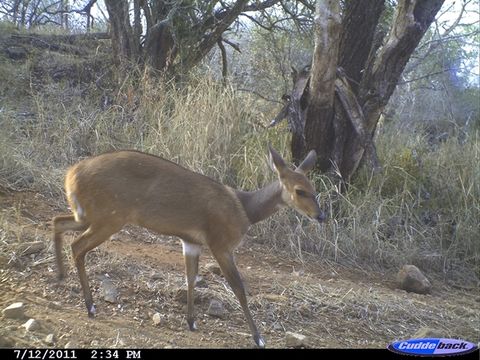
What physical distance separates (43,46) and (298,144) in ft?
21.0

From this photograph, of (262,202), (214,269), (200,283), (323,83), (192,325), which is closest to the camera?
(192,325)

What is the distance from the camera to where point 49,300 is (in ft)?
16.1

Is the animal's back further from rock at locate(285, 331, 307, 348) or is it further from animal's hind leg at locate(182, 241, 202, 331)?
rock at locate(285, 331, 307, 348)

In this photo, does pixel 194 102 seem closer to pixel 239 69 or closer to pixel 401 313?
pixel 239 69

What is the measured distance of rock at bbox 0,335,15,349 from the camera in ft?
12.6

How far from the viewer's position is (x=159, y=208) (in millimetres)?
4945

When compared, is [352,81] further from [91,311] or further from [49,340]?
[49,340]

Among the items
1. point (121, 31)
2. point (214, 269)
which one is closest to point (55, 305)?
point (214, 269)

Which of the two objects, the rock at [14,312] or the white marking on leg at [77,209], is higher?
the white marking on leg at [77,209]

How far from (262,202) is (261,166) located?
2.47 meters

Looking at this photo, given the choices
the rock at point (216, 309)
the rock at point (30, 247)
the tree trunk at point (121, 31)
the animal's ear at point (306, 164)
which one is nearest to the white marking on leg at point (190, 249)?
the rock at point (216, 309)

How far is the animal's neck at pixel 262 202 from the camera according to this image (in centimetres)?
541

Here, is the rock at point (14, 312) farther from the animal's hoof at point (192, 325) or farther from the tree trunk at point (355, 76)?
the tree trunk at point (355, 76)

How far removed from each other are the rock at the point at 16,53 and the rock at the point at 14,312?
8.18m
